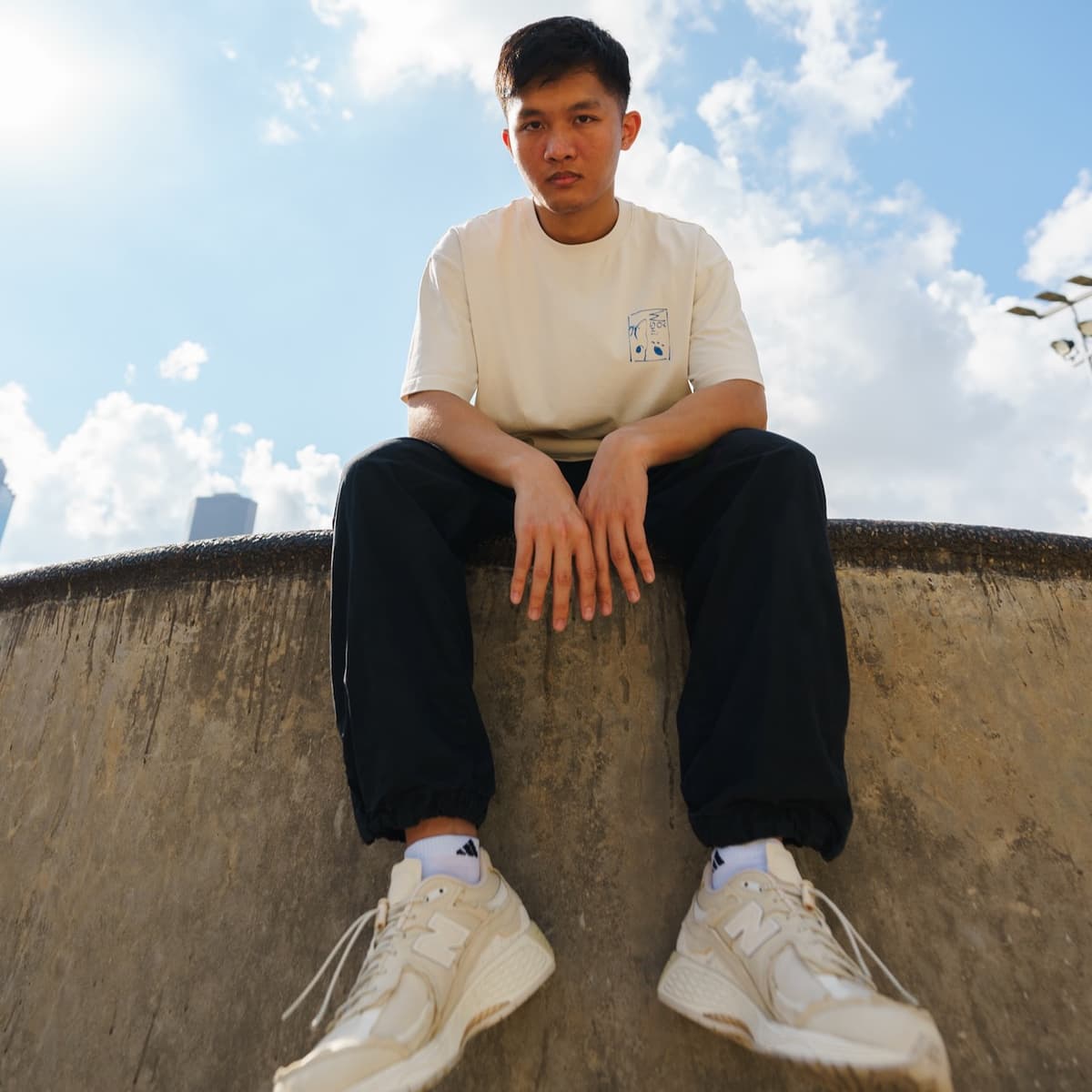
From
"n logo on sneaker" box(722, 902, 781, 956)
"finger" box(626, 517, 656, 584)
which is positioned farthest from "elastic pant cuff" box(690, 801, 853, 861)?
"finger" box(626, 517, 656, 584)

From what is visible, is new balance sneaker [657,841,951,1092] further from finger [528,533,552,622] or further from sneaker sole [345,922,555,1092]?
finger [528,533,552,622]

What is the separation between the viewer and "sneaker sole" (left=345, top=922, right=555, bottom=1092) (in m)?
1.15

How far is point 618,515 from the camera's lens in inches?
69.2

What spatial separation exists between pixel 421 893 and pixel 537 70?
2.30 m

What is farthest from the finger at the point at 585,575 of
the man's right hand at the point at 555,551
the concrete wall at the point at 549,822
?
the concrete wall at the point at 549,822

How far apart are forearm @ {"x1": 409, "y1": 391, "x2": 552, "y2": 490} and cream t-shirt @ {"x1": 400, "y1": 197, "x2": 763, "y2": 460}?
4.1 inches

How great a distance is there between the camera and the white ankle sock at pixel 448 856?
1.49 metres

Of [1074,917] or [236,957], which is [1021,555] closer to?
[1074,917]

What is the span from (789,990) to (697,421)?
131cm

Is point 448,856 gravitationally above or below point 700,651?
below

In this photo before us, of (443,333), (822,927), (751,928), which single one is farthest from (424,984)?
(443,333)

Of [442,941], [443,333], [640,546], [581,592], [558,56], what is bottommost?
[442,941]

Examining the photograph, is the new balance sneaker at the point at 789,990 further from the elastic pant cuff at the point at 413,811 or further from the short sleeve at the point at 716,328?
the short sleeve at the point at 716,328

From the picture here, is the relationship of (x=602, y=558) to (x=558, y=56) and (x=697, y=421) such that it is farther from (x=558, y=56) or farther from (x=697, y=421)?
(x=558, y=56)
